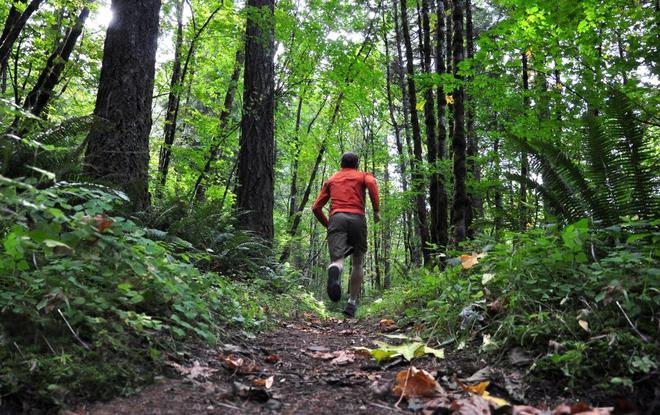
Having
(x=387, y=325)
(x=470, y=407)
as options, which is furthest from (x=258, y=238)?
(x=470, y=407)

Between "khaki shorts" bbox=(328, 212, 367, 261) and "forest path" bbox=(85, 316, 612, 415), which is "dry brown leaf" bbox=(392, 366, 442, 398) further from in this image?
"khaki shorts" bbox=(328, 212, 367, 261)

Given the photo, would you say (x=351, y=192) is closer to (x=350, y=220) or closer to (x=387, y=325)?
(x=350, y=220)

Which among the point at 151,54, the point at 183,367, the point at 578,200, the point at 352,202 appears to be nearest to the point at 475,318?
the point at 578,200

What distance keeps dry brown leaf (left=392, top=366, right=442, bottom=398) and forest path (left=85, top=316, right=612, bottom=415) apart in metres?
0.03

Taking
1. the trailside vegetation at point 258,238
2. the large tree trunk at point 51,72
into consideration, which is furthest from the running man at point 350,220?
the large tree trunk at point 51,72

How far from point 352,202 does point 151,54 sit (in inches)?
140

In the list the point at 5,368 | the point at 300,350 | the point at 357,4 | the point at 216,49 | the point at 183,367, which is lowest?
the point at 300,350

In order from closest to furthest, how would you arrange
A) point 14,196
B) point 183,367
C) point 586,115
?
→ point 14,196 → point 183,367 → point 586,115

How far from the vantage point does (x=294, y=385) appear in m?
2.42

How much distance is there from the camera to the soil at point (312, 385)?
74.3 inches

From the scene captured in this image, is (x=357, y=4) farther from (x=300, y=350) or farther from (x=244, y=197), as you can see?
(x=300, y=350)

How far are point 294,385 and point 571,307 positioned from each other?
1.80m

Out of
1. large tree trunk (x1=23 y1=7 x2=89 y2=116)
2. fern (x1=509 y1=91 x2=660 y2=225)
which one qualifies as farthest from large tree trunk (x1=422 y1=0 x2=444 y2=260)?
large tree trunk (x1=23 y1=7 x2=89 y2=116)

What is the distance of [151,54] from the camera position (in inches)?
220
